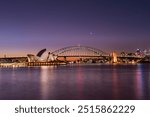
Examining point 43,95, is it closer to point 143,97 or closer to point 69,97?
point 69,97

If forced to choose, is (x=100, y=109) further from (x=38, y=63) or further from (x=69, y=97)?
(x=38, y=63)

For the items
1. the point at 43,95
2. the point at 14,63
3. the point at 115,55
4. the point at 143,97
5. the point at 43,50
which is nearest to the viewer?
the point at 143,97

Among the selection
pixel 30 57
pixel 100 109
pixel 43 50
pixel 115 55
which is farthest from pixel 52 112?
pixel 30 57

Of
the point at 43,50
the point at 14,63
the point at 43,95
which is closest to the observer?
the point at 43,95

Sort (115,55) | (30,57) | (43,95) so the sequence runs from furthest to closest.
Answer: (30,57) < (115,55) < (43,95)

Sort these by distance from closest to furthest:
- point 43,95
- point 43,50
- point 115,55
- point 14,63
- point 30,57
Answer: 1. point 43,95
2. point 115,55
3. point 43,50
4. point 30,57
5. point 14,63

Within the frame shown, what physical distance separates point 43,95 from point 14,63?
121m

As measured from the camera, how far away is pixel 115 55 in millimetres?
103000

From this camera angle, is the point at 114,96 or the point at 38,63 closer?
the point at 114,96

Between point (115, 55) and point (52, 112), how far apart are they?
94.3 metres

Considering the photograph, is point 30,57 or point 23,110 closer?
point 23,110

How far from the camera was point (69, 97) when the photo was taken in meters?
19.0

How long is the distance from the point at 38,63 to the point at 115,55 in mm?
36068

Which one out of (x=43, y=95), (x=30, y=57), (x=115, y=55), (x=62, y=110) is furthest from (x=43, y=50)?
(x=62, y=110)
